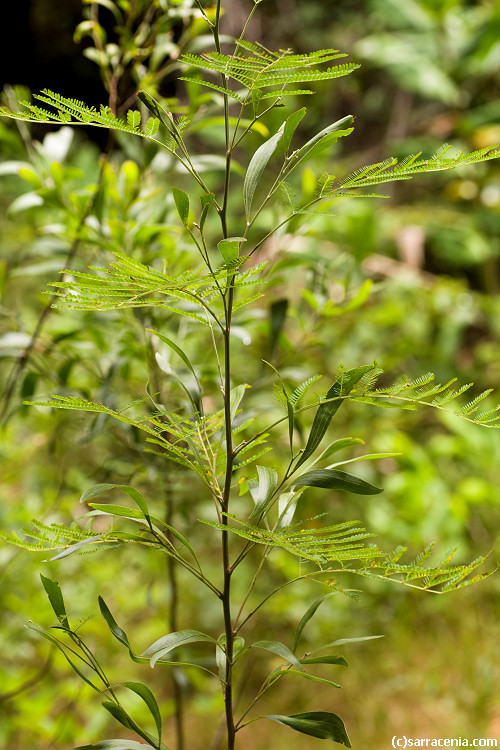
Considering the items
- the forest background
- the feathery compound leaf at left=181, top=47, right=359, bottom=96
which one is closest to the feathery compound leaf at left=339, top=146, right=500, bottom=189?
the feathery compound leaf at left=181, top=47, right=359, bottom=96

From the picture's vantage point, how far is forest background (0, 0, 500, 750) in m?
0.78

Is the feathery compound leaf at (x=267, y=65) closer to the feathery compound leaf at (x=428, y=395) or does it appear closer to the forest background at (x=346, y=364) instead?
the feathery compound leaf at (x=428, y=395)

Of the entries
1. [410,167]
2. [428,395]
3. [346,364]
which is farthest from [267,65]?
[346,364]

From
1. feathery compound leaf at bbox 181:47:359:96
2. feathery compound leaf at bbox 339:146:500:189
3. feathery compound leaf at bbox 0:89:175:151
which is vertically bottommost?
feathery compound leaf at bbox 339:146:500:189

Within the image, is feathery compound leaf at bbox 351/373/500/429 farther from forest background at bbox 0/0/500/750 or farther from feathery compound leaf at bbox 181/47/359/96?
forest background at bbox 0/0/500/750

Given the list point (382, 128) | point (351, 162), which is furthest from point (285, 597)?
point (382, 128)

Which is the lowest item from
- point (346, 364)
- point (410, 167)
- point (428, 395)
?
point (428, 395)

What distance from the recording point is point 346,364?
4.95 ft

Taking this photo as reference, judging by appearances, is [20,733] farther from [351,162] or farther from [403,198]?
[403,198]

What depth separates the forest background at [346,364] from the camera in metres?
0.78

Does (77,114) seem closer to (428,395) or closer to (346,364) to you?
(428,395)

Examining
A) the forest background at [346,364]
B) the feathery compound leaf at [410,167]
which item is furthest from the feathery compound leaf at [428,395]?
the forest background at [346,364]

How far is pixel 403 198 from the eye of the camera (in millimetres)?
3611

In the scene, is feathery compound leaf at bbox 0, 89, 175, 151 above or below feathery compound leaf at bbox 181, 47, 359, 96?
below
